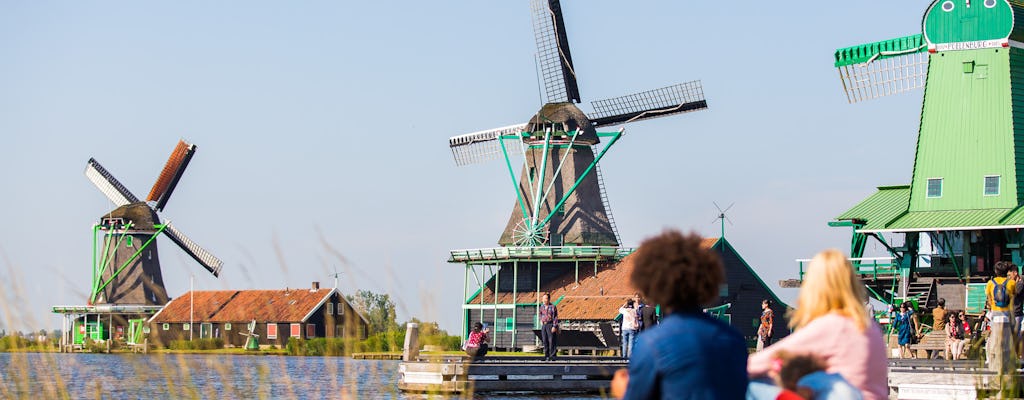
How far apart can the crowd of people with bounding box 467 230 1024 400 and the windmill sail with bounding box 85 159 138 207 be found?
67.8 metres

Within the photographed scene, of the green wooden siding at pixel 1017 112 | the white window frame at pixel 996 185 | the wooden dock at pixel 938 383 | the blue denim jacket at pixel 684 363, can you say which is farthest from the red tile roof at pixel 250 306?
the blue denim jacket at pixel 684 363

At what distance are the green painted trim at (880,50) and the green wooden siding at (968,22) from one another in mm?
655

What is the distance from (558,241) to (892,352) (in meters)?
21.8

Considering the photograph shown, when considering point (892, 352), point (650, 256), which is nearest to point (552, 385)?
point (892, 352)

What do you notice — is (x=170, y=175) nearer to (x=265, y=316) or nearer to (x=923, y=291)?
(x=265, y=316)

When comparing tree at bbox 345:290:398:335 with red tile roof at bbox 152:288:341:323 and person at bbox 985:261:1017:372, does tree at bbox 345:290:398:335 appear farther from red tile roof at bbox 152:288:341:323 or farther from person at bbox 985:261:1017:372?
red tile roof at bbox 152:288:341:323

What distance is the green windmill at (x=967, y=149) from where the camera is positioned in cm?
Answer: 3153

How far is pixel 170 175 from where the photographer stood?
70375 millimetres

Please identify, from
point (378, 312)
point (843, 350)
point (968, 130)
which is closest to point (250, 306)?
point (968, 130)

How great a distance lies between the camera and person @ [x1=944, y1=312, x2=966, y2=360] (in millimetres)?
22312

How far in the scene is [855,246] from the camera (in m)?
37.5

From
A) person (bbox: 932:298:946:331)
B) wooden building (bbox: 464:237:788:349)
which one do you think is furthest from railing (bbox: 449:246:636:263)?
person (bbox: 932:298:946:331)

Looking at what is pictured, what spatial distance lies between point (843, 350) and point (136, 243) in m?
66.1

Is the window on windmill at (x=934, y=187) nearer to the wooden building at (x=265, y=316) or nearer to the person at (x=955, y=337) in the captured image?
the person at (x=955, y=337)
